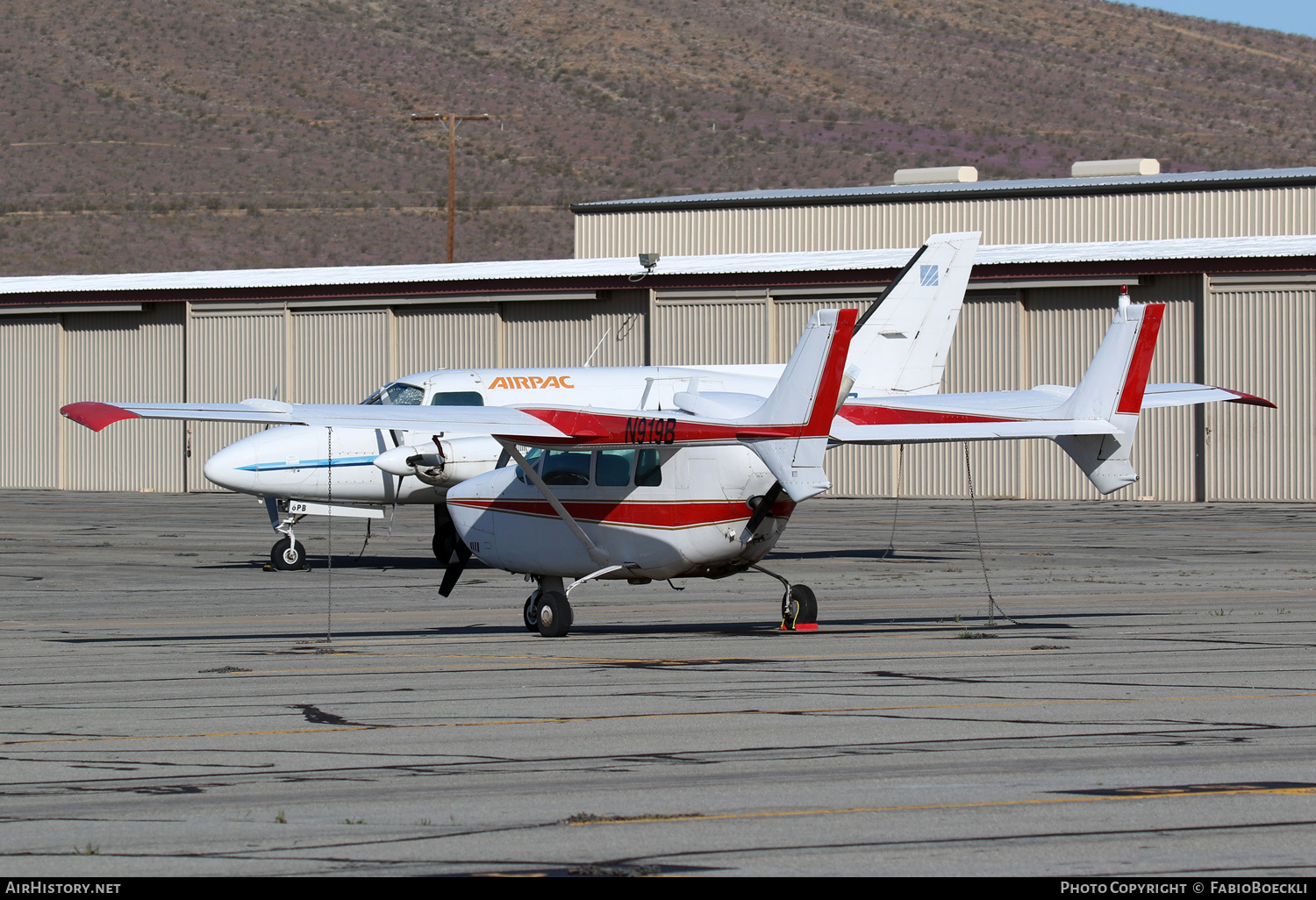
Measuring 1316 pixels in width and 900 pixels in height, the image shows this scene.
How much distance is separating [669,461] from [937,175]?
4658 cm

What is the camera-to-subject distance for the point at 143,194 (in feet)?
338

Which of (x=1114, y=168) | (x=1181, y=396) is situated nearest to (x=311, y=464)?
(x=1181, y=396)

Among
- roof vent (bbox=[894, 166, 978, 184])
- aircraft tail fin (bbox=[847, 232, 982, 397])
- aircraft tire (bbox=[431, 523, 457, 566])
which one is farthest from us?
roof vent (bbox=[894, 166, 978, 184])

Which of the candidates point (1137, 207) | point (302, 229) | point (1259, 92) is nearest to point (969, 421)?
point (1137, 207)

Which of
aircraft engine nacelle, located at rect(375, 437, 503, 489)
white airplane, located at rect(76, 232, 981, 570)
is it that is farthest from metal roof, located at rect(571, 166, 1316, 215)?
aircraft engine nacelle, located at rect(375, 437, 503, 489)

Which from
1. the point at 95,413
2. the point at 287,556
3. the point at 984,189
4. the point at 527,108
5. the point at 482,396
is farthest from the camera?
the point at 527,108

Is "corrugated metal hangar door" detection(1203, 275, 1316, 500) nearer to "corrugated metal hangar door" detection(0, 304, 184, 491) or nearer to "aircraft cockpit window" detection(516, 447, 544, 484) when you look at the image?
"aircraft cockpit window" detection(516, 447, 544, 484)

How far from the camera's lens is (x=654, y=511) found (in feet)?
52.9

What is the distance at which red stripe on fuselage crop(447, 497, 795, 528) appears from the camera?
1587 centimetres

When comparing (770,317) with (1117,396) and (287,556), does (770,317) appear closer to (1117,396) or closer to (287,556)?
(287,556)

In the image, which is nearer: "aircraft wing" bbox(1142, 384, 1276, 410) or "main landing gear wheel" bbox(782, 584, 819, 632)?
"main landing gear wheel" bbox(782, 584, 819, 632)

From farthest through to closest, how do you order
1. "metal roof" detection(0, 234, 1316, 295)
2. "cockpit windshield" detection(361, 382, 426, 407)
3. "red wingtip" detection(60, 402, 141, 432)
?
"metal roof" detection(0, 234, 1316, 295), "cockpit windshield" detection(361, 382, 426, 407), "red wingtip" detection(60, 402, 141, 432)

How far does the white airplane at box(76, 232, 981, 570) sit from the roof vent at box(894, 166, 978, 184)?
103 ft

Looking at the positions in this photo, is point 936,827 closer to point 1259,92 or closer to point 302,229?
point 302,229
